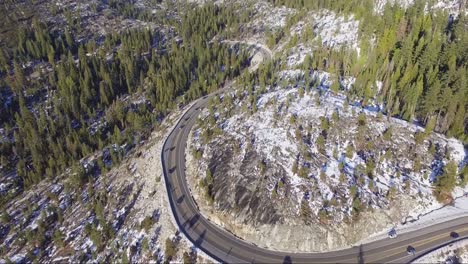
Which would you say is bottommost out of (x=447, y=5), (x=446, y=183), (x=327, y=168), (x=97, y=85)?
(x=97, y=85)

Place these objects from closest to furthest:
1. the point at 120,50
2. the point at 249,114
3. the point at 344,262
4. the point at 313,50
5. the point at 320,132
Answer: the point at 344,262, the point at 320,132, the point at 249,114, the point at 313,50, the point at 120,50

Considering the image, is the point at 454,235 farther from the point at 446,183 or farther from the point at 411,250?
the point at 446,183

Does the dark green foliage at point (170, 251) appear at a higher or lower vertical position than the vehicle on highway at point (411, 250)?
lower

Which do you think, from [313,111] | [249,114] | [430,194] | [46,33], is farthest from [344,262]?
[46,33]

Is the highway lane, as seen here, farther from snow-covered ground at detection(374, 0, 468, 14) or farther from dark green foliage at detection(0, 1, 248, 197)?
snow-covered ground at detection(374, 0, 468, 14)

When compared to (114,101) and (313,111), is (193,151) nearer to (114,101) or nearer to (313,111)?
(313,111)

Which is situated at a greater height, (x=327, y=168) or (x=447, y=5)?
(x=447, y=5)

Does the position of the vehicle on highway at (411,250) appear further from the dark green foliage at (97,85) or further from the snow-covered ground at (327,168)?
the dark green foliage at (97,85)

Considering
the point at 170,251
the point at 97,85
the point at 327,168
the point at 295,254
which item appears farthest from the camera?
the point at 97,85

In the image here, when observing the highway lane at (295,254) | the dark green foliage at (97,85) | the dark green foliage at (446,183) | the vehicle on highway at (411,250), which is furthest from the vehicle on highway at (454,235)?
the dark green foliage at (97,85)

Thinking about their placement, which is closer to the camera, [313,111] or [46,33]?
[313,111]

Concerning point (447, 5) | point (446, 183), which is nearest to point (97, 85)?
point (446, 183)
